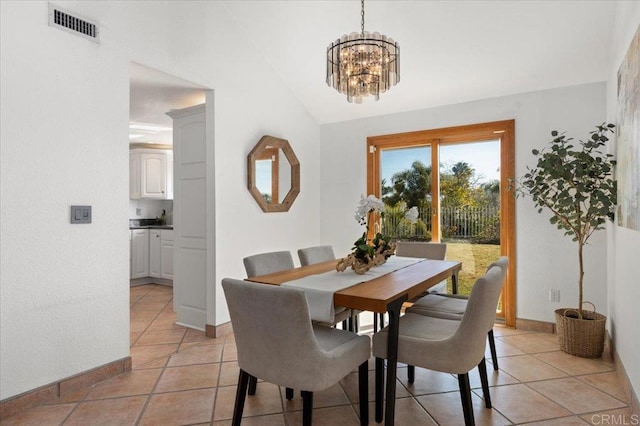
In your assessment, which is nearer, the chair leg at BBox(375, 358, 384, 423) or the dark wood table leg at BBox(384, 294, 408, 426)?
the dark wood table leg at BBox(384, 294, 408, 426)

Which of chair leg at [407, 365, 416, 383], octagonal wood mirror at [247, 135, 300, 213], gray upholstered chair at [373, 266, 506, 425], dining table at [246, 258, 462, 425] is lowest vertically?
chair leg at [407, 365, 416, 383]

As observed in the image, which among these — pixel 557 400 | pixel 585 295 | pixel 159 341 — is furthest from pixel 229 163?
pixel 585 295

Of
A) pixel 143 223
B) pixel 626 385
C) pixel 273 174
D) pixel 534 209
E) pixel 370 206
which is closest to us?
pixel 626 385

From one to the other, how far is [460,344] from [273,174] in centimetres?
289

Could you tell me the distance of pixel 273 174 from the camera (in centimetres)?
423

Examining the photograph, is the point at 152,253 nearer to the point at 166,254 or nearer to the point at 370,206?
the point at 166,254

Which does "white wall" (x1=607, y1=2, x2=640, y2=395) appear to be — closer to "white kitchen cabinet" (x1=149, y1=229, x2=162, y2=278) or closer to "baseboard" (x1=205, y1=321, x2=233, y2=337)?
"baseboard" (x1=205, y1=321, x2=233, y2=337)

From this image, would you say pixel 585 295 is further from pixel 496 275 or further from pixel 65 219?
pixel 65 219

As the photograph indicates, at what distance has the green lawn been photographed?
397 cm

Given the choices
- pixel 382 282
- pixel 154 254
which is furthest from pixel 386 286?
pixel 154 254

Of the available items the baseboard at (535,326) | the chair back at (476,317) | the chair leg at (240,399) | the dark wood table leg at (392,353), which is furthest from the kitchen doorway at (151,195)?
the baseboard at (535,326)

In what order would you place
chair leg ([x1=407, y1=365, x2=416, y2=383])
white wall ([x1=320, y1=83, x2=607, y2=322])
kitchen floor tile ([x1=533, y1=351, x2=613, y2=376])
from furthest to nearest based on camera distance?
white wall ([x1=320, y1=83, x2=607, y2=322]), kitchen floor tile ([x1=533, y1=351, x2=613, y2=376]), chair leg ([x1=407, y1=365, x2=416, y2=383])

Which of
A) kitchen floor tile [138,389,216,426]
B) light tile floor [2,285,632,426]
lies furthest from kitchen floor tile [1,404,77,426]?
kitchen floor tile [138,389,216,426]

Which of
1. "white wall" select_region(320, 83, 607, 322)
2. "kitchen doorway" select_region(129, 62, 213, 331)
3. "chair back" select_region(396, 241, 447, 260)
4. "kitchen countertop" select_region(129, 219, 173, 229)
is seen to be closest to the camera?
"white wall" select_region(320, 83, 607, 322)
